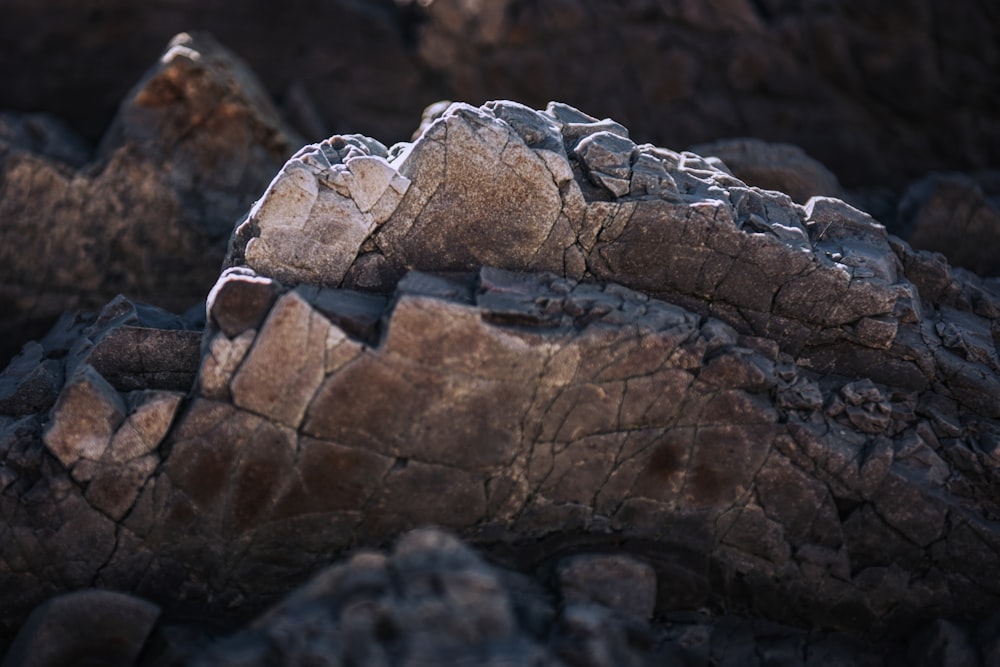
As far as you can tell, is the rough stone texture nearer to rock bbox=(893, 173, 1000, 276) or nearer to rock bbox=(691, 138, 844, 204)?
rock bbox=(691, 138, 844, 204)

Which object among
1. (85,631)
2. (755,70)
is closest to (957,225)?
(755,70)

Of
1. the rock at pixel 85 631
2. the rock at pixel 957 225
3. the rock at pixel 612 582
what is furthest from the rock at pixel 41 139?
the rock at pixel 957 225

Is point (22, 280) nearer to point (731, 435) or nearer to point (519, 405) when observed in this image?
point (519, 405)

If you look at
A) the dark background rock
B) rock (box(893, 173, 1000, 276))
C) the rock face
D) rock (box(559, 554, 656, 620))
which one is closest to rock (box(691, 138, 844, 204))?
rock (box(893, 173, 1000, 276))

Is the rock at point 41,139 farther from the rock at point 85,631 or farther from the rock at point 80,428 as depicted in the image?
the rock at point 85,631

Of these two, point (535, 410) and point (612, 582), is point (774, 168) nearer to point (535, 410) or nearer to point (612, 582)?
point (535, 410)
